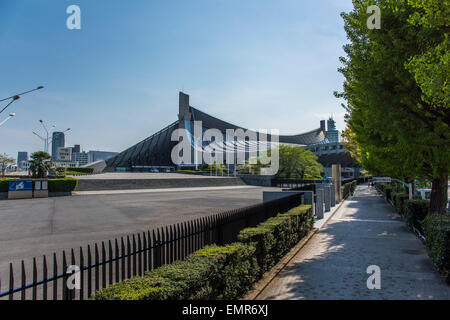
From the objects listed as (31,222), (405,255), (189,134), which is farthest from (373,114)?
(189,134)

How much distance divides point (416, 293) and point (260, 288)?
2870mm

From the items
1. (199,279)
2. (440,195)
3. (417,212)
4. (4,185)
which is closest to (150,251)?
(199,279)

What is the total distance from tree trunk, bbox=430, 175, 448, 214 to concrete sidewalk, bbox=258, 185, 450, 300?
1.33 metres

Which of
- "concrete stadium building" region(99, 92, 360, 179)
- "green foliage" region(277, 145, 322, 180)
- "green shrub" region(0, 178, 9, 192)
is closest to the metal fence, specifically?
"green shrub" region(0, 178, 9, 192)

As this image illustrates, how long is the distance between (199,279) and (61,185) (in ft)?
83.9

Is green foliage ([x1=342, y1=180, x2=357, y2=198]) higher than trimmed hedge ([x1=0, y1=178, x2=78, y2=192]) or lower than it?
lower

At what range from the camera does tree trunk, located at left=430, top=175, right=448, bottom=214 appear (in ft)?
31.8

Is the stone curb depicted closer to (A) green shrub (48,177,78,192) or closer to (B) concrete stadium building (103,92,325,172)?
(A) green shrub (48,177,78,192)

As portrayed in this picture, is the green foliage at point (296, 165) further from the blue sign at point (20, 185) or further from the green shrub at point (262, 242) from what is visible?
the green shrub at point (262, 242)

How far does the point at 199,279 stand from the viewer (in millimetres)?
3748

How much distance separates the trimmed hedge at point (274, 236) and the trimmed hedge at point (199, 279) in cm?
44

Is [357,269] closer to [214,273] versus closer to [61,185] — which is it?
[214,273]
